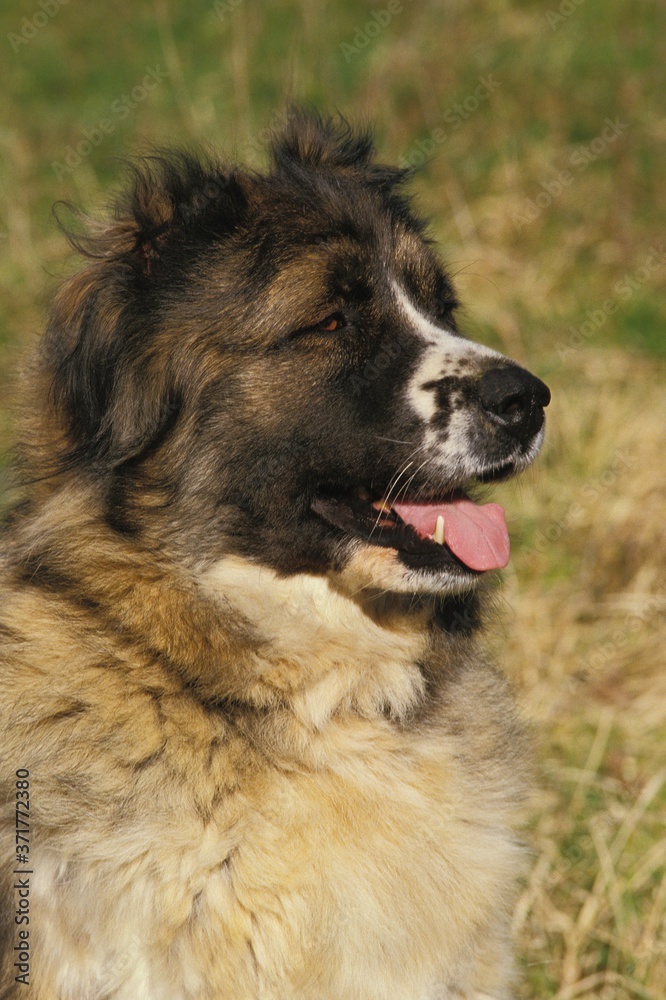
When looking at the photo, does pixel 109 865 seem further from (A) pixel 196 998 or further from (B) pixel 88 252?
(B) pixel 88 252

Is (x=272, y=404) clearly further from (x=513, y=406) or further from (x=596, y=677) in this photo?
(x=596, y=677)

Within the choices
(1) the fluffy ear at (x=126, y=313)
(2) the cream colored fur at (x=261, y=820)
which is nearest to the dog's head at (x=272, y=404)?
(1) the fluffy ear at (x=126, y=313)

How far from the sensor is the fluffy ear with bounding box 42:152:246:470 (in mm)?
2986

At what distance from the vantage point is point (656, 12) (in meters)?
10.5

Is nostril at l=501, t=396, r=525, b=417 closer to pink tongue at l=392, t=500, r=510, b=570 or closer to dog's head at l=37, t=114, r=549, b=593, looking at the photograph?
dog's head at l=37, t=114, r=549, b=593

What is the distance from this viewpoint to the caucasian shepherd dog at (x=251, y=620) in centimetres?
276

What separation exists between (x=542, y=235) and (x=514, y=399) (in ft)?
19.3

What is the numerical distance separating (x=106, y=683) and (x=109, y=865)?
0.44 meters

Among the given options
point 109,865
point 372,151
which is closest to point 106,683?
point 109,865

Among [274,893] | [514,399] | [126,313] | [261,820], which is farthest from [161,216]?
[274,893]

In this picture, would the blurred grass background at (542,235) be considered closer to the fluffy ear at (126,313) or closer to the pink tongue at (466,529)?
the fluffy ear at (126,313)

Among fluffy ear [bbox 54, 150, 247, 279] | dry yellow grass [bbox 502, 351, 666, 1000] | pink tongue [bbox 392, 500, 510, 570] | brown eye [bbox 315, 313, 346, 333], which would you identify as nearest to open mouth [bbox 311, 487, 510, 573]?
pink tongue [bbox 392, 500, 510, 570]

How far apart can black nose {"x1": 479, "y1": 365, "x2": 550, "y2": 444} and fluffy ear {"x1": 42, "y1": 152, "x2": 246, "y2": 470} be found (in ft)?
2.77

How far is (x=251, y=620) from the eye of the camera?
9.70 feet
